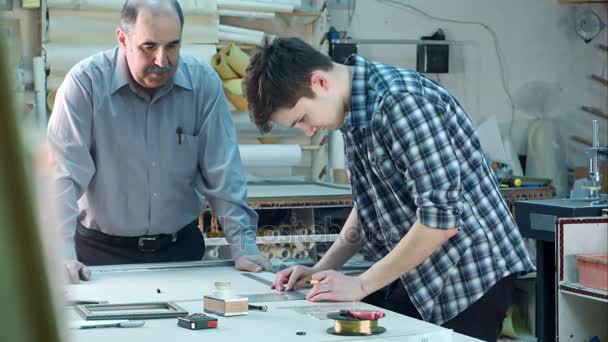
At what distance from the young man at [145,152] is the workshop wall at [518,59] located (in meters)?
2.91

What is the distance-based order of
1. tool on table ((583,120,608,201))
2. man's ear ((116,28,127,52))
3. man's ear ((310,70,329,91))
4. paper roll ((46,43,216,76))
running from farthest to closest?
paper roll ((46,43,216,76)) → tool on table ((583,120,608,201)) → man's ear ((116,28,127,52)) → man's ear ((310,70,329,91))

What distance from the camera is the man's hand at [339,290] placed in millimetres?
1850

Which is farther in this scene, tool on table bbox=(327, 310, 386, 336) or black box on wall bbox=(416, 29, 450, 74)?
black box on wall bbox=(416, 29, 450, 74)

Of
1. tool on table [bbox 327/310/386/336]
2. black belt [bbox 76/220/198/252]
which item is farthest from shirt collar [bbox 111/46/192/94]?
tool on table [bbox 327/310/386/336]

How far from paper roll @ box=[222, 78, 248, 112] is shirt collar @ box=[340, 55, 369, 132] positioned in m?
2.93

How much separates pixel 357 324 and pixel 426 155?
41 cm

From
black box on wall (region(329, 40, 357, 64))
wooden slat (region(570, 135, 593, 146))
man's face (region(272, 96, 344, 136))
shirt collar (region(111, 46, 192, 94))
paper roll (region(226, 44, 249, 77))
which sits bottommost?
wooden slat (region(570, 135, 593, 146))

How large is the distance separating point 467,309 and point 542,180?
3323 millimetres

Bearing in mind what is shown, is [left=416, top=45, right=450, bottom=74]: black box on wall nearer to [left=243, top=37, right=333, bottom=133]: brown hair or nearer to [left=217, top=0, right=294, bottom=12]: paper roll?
[left=217, top=0, right=294, bottom=12]: paper roll

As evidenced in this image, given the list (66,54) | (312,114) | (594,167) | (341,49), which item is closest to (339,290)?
(312,114)

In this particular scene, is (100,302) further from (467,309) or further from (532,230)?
(532,230)

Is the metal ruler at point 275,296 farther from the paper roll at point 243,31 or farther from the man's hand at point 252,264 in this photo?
the paper roll at point 243,31

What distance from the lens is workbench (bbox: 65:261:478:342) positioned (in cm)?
149

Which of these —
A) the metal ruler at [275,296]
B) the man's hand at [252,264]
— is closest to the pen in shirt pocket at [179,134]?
the man's hand at [252,264]
